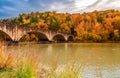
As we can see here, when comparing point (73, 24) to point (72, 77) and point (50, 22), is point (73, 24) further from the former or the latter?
point (72, 77)

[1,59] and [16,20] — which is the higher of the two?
[16,20]

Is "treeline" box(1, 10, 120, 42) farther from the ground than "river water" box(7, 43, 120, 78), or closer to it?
farther from the ground

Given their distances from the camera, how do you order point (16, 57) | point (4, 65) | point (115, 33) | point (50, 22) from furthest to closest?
point (50, 22) → point (115, 33) → point (4, 65) → point (16, 57)

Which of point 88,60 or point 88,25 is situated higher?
point 88,25

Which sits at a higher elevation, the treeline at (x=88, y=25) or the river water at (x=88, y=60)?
the treeline at (x=88, y=25)

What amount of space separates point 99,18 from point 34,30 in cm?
3777

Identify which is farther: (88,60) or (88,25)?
(88,25)

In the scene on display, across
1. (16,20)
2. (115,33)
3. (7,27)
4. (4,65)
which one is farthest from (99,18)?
(4,65)

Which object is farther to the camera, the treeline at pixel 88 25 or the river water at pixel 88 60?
the treeline at pixel 88 25

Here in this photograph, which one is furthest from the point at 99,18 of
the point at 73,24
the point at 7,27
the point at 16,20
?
the point at 7,27

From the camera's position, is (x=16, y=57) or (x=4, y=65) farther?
(x=4, y=65)

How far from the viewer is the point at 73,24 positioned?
93062 mm

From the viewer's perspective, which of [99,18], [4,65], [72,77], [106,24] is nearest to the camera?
[72,77]

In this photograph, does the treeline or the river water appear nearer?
the river water
